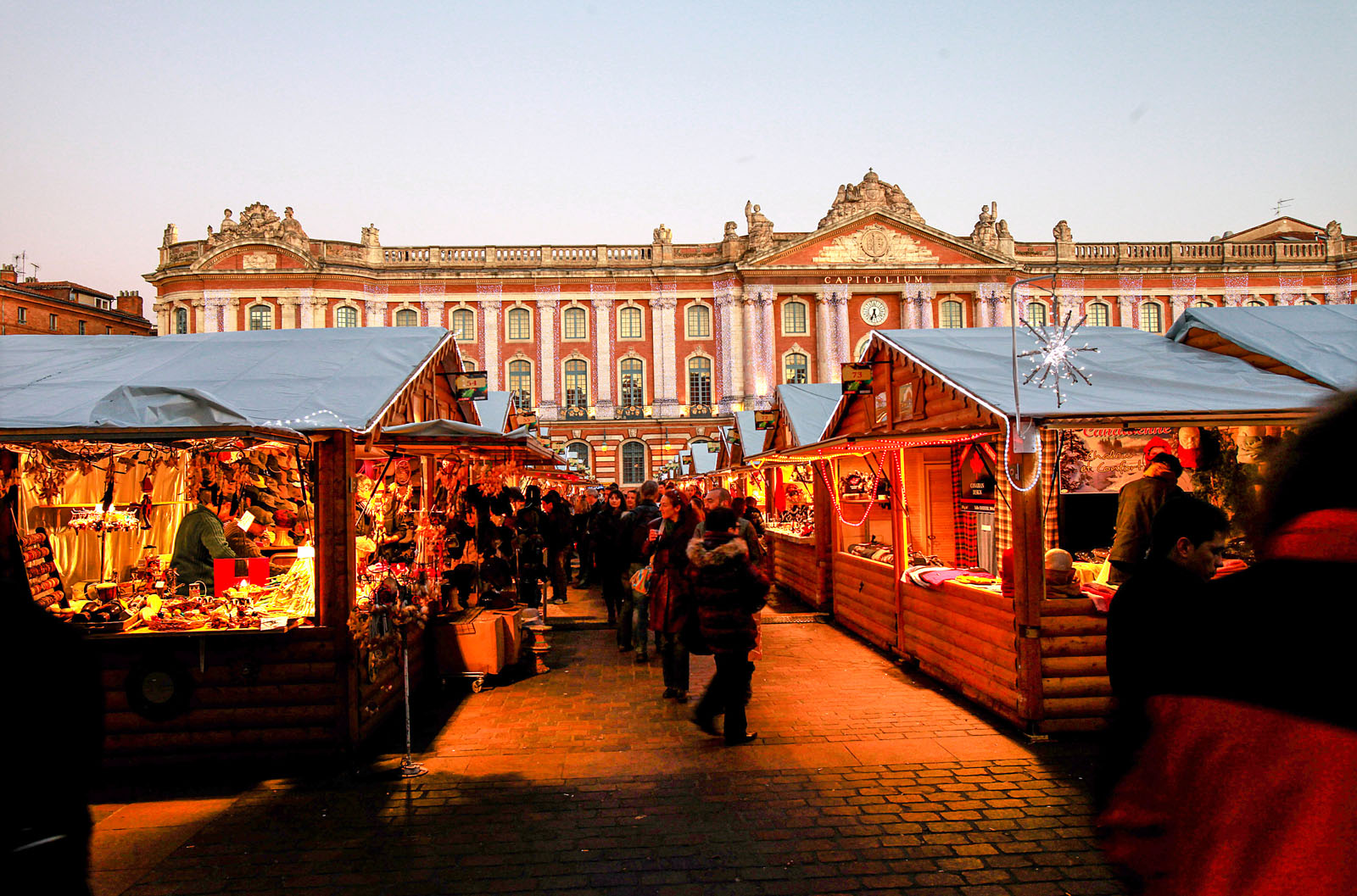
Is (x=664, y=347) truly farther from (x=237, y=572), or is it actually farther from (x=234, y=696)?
(x=234, y=696)

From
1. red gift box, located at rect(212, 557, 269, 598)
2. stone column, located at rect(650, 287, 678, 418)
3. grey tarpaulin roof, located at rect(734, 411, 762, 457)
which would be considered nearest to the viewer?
red gift box, located at rect(212, 557, 269, 598)

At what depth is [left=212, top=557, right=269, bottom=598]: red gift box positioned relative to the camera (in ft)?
19.3

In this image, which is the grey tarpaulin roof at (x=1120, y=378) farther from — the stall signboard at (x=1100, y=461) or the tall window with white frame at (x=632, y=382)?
the tall window with white frame at (x=632, y=382)

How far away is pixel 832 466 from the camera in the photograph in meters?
10.0

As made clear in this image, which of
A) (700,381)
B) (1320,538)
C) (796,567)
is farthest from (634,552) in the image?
(700,381)

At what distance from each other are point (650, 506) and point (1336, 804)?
7.80m

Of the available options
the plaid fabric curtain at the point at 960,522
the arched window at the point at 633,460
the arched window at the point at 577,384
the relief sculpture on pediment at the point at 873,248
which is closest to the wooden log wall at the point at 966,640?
the plaid fabric curtain at the point at 960,522

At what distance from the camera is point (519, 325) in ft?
131

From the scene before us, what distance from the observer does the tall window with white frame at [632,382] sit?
132 ft

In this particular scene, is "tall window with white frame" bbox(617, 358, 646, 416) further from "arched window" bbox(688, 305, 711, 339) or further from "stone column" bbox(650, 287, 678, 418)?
"arched window" bbox(688, 305, 711, 339)

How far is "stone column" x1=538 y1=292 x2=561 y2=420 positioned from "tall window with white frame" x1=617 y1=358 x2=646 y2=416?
331 cm

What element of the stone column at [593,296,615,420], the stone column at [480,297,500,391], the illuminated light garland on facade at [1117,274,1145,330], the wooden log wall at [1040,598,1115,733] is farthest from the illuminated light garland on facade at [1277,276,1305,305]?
the wooden log wall at [1040,598,1115,733]

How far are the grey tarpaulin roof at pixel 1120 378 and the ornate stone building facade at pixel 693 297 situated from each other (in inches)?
1212

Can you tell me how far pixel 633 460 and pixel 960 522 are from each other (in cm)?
3150
